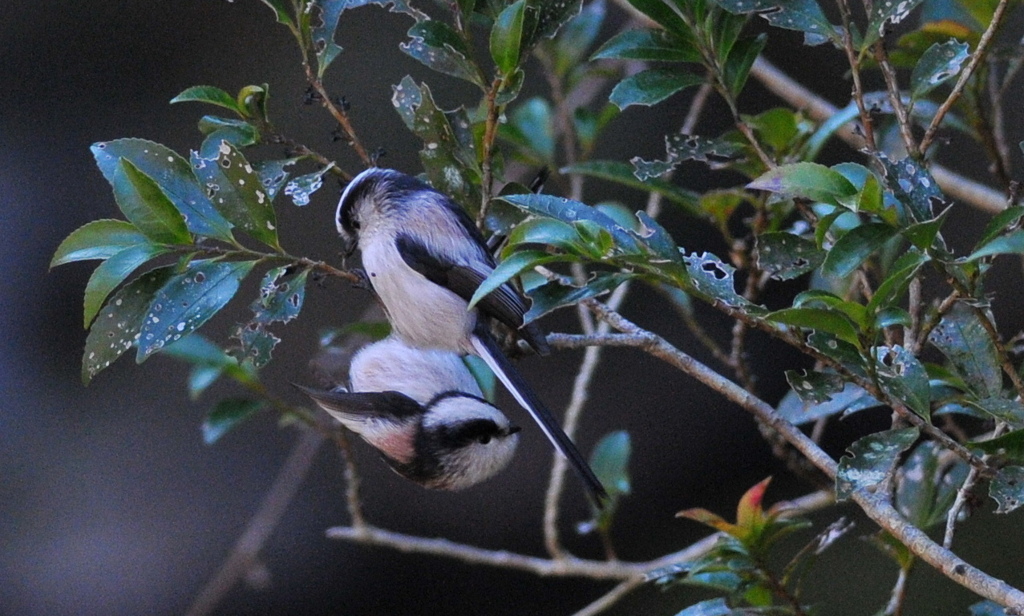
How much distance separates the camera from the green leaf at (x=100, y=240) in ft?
4.70

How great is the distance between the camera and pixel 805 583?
3369 millimetres

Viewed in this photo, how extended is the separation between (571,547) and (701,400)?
67 cm

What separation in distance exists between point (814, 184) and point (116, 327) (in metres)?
0.89

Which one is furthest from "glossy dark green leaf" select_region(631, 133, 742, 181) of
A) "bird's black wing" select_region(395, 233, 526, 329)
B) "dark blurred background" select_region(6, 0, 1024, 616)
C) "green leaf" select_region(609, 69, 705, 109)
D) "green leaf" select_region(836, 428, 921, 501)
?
"dark blurred background" select_region(6, 0, 1024, 616)

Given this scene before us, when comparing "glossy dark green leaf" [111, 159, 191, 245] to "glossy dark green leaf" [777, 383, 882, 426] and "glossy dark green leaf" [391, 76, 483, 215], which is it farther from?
"glossy dark green leaf" [777, 383, 882, 426]

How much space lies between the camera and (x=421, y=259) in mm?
2008

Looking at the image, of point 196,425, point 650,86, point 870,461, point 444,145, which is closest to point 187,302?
point 444,145

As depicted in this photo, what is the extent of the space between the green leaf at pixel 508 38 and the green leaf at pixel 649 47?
0.14 meters

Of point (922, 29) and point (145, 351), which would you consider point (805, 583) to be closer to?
point (922, 29)

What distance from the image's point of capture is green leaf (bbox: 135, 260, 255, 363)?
1373 millimetres

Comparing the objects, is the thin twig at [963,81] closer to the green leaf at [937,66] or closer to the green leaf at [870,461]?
the green leaf at [937,66]

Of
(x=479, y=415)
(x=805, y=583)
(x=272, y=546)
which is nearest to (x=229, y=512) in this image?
(x=272, y=546)

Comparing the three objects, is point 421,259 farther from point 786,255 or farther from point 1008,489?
point 1008,489

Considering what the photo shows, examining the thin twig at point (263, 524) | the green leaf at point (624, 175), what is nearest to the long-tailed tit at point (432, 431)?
the green leaf at point (624, 175)
